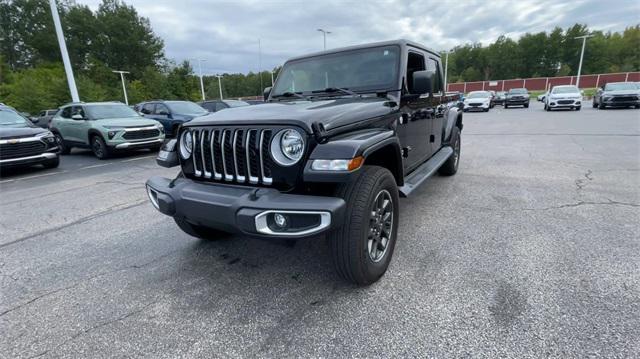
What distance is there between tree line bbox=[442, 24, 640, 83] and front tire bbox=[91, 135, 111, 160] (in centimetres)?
8129

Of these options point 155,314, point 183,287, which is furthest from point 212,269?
point 155,314

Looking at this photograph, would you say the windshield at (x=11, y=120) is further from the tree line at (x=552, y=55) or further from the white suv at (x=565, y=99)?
the tree line at (x=552, y=55)

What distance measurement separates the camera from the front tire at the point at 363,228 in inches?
83.0

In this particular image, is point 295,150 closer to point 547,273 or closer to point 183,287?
point 183,287

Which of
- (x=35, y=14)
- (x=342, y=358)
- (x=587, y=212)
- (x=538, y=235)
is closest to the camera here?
(x=342, y=358)

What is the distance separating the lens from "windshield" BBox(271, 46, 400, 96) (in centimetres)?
325

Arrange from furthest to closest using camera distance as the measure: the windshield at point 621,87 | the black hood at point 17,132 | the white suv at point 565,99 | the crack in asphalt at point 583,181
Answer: the white suv at point 565,99
the windshield at point 621,87
the black hood at point 17,132
the crack in asphalt at point 583,181

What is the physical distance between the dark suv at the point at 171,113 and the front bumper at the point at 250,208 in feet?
32.1

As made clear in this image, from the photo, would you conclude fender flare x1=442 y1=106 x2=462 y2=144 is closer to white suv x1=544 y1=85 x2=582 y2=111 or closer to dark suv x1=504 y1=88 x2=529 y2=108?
white suv x1=544 y1=85 x2=582 y2=111

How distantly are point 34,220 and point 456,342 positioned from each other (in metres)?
5.25

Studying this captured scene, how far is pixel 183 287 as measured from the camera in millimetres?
2555

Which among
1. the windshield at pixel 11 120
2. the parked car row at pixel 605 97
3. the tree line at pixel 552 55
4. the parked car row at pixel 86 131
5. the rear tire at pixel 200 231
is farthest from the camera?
the tree line at pixel 552 55

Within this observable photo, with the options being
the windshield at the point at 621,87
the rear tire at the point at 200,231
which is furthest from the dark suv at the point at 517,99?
the rear tire at the point at 200,231

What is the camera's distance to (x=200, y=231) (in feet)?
10.3
